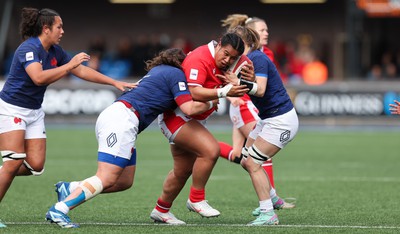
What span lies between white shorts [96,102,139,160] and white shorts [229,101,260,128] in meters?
3.06

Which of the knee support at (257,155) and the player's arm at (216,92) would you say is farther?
the knee support at (257,155)

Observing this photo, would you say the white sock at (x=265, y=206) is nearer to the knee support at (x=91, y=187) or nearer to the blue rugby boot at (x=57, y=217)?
the knee support at (x=91, y=187)

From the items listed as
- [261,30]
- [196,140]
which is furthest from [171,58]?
[261,30]

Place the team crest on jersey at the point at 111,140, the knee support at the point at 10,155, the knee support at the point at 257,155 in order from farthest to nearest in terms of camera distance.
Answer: the knee support at the point at 257,155
the knee support at the point at 10,155
the team crest on jersey at the point at 111,140

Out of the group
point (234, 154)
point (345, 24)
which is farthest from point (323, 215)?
point (345, 24)

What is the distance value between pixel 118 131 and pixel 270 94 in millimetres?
→ 1681

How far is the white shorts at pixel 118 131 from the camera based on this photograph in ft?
27.4

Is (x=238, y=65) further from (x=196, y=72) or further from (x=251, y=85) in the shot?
(x=196, y=72)

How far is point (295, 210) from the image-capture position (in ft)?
34.0

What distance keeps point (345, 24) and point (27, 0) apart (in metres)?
11.0

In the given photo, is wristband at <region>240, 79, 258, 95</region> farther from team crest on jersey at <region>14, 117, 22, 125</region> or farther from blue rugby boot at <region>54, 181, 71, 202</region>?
team crest on jersey at <region>14, 117, 22, 125</region>

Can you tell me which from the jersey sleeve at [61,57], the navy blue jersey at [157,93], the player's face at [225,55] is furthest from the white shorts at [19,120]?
the player's face at [225,55]

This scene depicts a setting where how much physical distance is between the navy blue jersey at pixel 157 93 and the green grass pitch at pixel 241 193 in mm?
1070

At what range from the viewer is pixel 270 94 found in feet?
30.3
